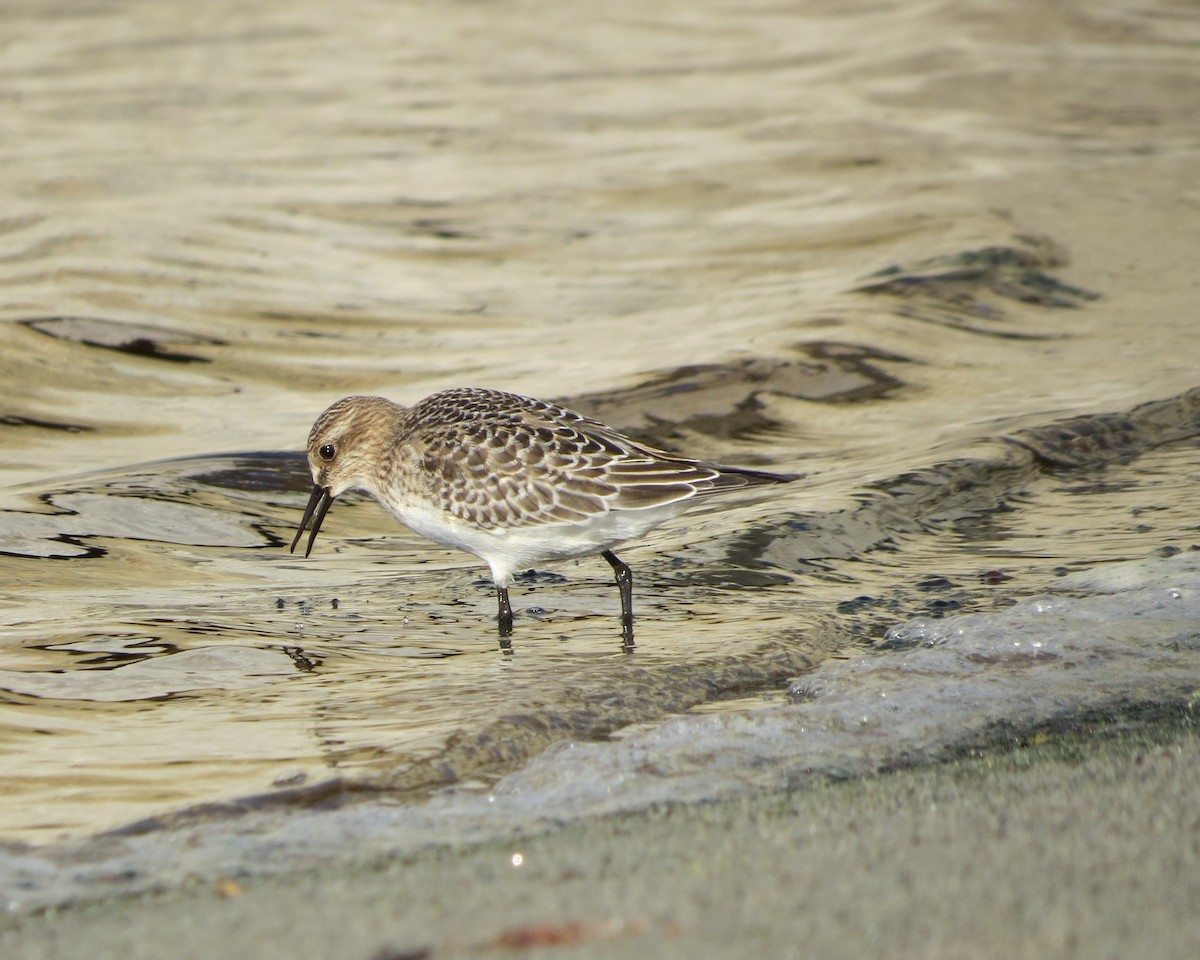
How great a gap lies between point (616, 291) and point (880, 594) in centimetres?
577

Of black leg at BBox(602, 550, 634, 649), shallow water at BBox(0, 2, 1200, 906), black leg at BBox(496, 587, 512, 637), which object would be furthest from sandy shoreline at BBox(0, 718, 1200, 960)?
black leg at BBox(496, 587, 512, 637)

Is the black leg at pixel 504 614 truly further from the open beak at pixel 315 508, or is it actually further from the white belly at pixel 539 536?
the open beak at pixel 315 508

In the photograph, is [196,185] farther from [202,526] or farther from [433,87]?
[202,526]

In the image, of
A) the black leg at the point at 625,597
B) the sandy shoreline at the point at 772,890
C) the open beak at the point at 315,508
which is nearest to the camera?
the sandy shoreline at the point at 772,890

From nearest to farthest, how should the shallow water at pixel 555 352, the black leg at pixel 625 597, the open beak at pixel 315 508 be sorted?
the shallow water at pixel 555 352 → the black leg at pixel 625 597 → the open beak at pixel 315 508

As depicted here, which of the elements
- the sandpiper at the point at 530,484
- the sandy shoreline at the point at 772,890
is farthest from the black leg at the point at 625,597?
the sandy shoreline at the point at 772,890

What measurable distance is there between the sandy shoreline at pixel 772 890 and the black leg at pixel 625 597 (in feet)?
6.65

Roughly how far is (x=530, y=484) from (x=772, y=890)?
9.92ft

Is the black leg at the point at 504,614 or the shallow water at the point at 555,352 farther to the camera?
the black leg at the point at 504,614

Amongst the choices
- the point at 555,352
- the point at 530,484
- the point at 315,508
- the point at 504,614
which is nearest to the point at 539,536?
the point at 530,484

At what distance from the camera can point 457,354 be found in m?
10.4

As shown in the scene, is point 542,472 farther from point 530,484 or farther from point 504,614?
point 504,614

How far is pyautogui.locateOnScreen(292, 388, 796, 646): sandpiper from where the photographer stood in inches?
240

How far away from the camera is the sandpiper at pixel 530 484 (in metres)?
6.09
